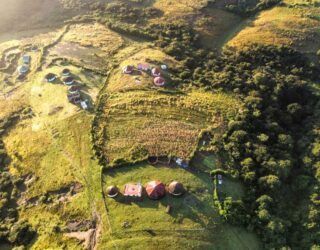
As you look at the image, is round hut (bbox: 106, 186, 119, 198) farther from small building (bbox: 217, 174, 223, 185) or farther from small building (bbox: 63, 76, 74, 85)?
small building (bbox: 63, 76, 74, 85)

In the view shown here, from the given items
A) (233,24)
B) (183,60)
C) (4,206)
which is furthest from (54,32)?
(4,206)

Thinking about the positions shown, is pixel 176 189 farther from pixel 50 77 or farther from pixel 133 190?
pixel 50 77

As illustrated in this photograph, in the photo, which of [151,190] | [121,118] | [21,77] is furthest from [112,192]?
[21,77]

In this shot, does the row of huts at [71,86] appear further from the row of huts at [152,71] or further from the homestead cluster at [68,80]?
the row of huts at [152,71]

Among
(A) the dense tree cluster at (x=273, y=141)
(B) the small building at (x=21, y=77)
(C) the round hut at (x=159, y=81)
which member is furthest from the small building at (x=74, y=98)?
(A) the dense tree cluster at (x=273, y=141)

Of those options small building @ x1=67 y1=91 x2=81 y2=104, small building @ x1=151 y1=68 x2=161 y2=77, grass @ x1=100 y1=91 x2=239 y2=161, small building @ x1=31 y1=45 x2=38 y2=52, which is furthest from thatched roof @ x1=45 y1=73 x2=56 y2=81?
small building @ x1=151 y1=68 x2=161 y2=77

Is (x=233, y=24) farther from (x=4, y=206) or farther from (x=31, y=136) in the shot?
(x=4, y=206)
